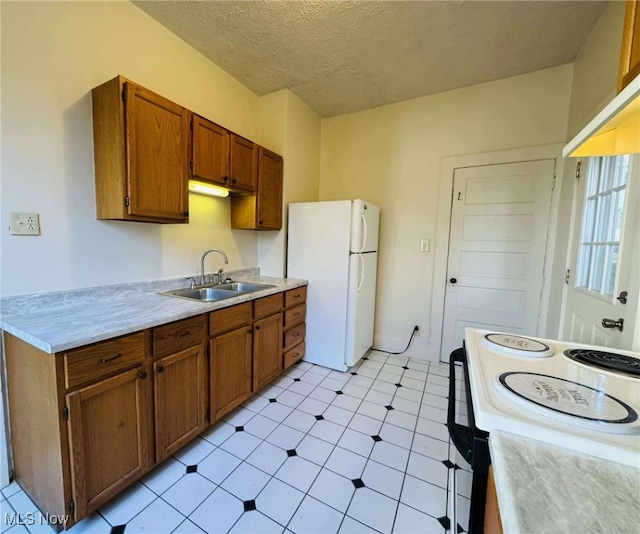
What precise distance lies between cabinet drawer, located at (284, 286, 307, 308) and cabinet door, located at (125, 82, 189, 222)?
1.08 m

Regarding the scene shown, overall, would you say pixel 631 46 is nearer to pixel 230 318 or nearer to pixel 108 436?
pixel 230 318

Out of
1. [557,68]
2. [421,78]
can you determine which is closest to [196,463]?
[421,78]

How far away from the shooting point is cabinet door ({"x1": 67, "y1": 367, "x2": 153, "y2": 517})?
3.70ft

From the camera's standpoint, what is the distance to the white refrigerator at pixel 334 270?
2.56 meters

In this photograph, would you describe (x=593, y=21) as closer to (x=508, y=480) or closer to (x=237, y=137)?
Result: (x=237, y=137)

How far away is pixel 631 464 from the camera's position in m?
0.53

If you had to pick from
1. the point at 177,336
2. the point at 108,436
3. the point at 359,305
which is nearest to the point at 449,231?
the point at 359,305

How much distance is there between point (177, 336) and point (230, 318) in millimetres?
398

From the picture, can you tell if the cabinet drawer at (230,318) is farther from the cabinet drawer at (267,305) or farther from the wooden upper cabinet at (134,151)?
the wooden upper cabinet at (134,151)

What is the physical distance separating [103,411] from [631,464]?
1.72 m

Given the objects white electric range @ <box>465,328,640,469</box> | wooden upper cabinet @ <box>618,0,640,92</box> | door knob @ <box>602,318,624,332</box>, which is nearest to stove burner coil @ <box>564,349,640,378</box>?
white electric range @ <box>465,328,640,469</box>

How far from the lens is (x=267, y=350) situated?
2.28 meters
